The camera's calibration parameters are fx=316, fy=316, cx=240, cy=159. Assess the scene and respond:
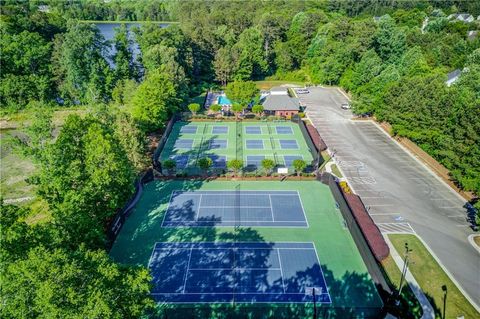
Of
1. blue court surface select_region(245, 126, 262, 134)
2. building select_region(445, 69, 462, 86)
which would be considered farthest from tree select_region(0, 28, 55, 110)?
building select_region(445, 69, 462, 86)

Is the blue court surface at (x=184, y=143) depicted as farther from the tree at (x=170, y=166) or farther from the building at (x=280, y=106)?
the building at (x=280, y=106)

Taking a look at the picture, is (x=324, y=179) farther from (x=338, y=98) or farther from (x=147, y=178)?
(x=338, y=98)

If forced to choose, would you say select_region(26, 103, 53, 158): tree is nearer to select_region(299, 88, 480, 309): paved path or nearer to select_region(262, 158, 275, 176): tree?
select_region(262, 158, 275, 176): tree

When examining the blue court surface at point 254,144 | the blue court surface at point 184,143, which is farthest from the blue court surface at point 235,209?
the blue court surface at point 184,143

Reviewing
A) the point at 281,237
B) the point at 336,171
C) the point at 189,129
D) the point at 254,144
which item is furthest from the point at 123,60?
the point at 281,237

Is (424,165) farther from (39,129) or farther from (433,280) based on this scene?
(39,129)
